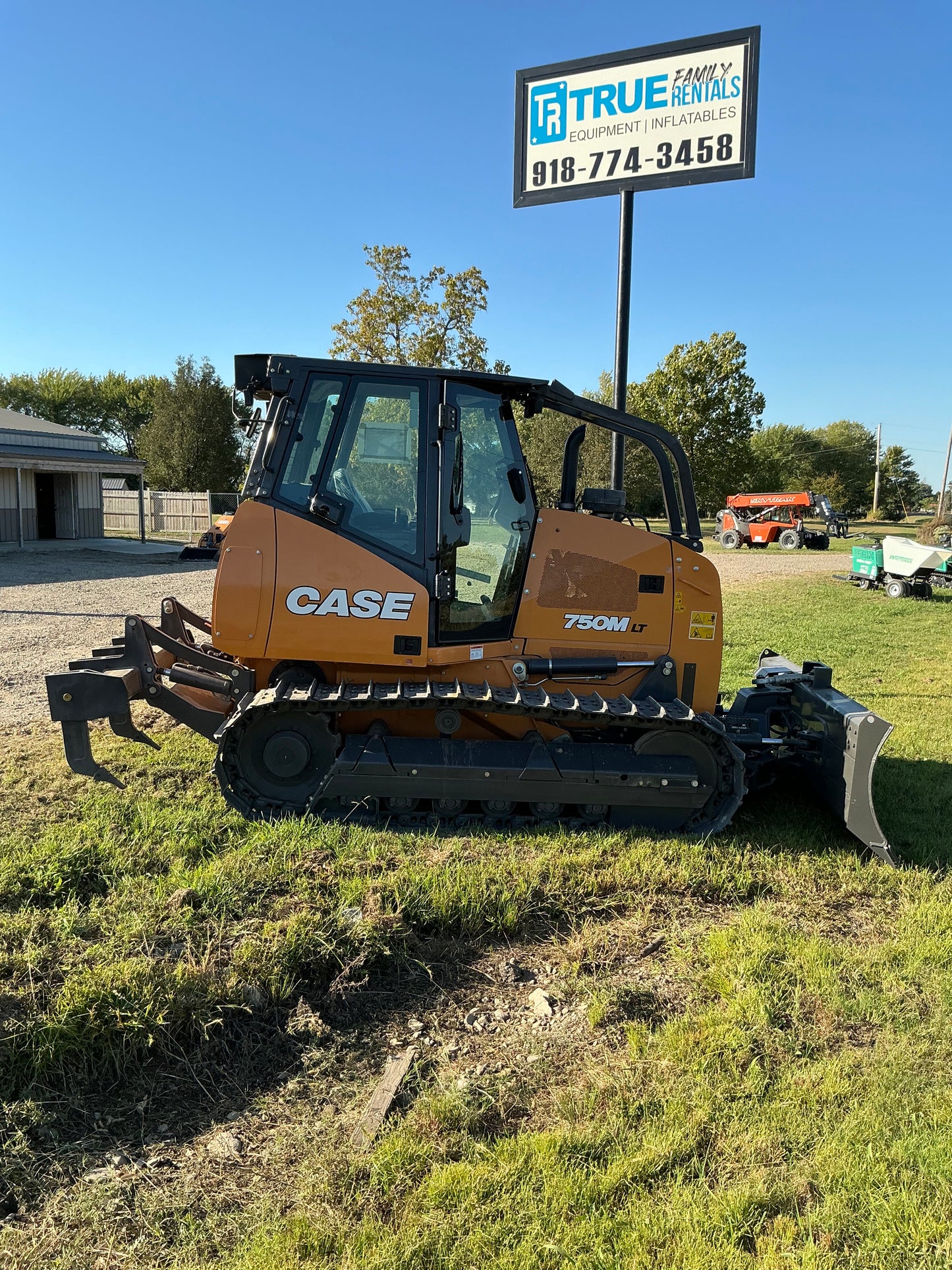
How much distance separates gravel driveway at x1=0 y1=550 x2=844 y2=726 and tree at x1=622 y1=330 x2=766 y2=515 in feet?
64.2

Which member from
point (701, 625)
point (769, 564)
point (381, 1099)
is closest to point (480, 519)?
point (701, 625)

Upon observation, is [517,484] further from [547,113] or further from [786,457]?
[786,457]

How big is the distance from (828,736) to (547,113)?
628 centimetres

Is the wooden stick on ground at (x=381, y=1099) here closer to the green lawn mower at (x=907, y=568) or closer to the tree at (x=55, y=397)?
the green lawn mower at (x=907, y=568)

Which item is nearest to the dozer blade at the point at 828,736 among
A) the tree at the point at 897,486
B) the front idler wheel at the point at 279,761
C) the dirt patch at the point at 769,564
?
the front idler wheel at the point at 279,761

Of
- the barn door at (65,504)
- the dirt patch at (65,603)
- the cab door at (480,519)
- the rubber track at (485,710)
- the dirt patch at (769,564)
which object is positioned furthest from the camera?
the barn door at (65,504)

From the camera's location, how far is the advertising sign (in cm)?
751

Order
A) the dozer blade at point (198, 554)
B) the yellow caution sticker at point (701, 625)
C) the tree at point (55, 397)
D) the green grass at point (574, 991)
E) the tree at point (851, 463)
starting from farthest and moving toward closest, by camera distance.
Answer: the tree at point (851, 463) → the tree at point (55, 397) → the dozer blade at point (198, 554) → the yellow caution sticker at point (701, 625) → the green grass at point (574, 991)

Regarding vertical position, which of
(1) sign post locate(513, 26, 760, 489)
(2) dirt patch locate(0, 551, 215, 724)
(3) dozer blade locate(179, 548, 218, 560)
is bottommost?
(2) dirt patch locate(0, 551, 215, 724)

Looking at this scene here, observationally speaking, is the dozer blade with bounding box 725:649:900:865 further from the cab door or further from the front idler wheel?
the front idler wheel

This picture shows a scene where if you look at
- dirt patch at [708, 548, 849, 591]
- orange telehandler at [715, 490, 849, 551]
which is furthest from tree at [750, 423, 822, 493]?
dirt patch at [708, 548, 849, 591]

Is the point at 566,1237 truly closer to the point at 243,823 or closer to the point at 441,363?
the point at 243,823

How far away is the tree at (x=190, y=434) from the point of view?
135 feet

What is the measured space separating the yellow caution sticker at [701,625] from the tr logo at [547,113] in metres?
5.15
